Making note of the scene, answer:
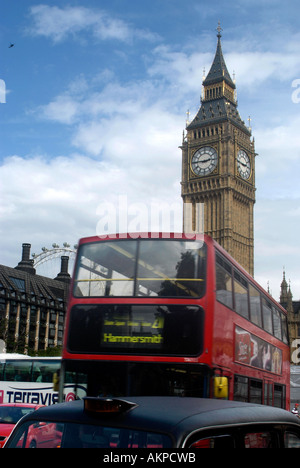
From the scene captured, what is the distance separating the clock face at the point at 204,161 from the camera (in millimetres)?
96875

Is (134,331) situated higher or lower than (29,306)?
lower

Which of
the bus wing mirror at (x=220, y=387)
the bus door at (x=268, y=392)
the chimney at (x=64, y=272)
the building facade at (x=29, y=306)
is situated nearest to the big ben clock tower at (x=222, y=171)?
the building facade at (x=29, y=306)

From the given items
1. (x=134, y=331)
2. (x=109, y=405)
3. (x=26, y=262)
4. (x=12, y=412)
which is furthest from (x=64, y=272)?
(x=109, y=405)

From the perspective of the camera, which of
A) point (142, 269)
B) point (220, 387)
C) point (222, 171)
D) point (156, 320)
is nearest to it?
point (220, 387)

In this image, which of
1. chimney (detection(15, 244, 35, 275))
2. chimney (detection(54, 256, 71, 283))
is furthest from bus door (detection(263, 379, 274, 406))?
chimney (detection(54, 256, 71, 283))

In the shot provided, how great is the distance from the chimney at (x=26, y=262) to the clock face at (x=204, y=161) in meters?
34.9

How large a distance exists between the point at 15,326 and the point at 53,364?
229ft

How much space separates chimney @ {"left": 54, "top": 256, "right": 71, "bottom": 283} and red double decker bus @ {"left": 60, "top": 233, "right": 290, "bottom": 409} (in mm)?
109270

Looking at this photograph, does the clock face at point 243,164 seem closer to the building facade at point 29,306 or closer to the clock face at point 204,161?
the clock face at point 204,161

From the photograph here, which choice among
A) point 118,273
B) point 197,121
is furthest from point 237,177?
point 118,273

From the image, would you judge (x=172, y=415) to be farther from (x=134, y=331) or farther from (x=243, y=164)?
(x=243, y=164)

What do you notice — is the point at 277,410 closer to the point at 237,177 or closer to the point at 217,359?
the point at 217,359

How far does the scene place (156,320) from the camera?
1091cm

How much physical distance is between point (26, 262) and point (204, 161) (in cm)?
3760
